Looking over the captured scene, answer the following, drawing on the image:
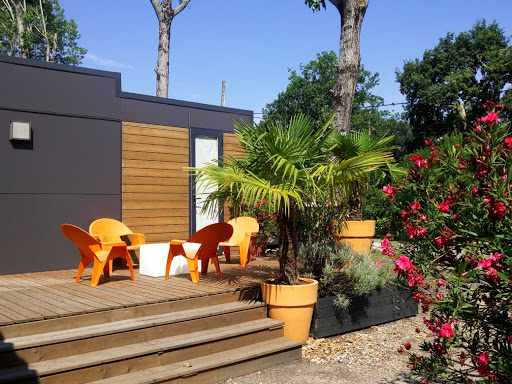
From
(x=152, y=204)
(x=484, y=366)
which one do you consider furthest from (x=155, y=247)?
(x=484, y=366)

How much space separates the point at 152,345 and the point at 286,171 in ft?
6.16

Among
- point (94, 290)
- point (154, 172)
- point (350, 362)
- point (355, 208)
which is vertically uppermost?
point (154, 172)

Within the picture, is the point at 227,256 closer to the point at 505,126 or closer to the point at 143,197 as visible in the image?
the point at 143,197

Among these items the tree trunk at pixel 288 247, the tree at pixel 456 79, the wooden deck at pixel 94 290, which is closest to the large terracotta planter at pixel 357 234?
the wooden deck at pixel 94 290

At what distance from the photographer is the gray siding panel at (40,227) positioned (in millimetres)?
6223

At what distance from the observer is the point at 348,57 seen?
8422mm

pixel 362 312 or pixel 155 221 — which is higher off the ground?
pixel 155 221

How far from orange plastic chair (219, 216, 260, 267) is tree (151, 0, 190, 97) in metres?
8.60

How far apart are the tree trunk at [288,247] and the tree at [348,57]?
12.1 ft

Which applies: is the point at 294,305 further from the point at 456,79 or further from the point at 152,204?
the point at 456,79

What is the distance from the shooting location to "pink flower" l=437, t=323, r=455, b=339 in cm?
262

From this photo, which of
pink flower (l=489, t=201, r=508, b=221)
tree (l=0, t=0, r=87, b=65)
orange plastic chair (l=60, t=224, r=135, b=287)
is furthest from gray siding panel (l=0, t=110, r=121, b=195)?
tree (l=0, t=0, r=87, b=65)

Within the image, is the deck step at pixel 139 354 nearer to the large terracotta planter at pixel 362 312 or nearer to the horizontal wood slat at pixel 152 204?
the large terracotta planter at pixel 362 312

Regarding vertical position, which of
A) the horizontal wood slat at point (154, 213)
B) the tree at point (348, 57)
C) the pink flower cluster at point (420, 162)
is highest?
the tree at point (348, 57)
